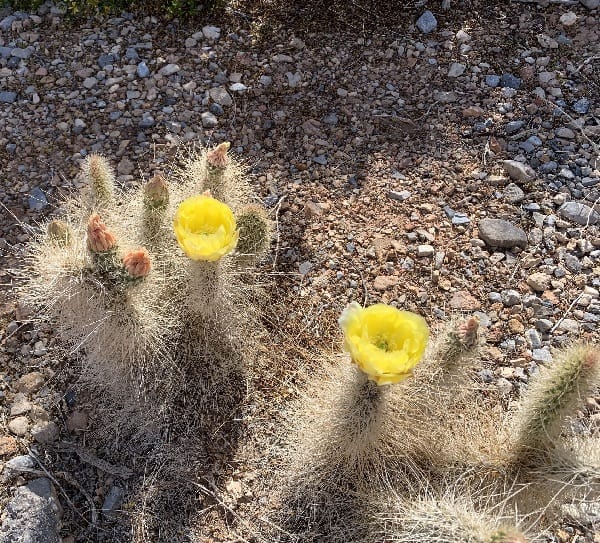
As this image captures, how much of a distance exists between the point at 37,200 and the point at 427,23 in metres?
2.72

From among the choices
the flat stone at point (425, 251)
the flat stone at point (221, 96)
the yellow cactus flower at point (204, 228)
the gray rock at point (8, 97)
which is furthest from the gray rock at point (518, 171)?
the gray rock at point (8, 97)

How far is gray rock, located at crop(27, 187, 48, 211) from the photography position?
3445 mm

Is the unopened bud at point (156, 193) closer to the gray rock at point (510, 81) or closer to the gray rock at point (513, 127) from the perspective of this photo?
the gray rock at point (513, 127)

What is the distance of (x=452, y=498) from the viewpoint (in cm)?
216

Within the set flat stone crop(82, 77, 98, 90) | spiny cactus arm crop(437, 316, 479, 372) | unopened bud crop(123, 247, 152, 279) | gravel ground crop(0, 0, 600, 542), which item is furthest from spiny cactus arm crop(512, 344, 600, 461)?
flat stone crop(82, 77, 98, 90)

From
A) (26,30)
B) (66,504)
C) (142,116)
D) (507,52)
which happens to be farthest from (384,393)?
(26,30)

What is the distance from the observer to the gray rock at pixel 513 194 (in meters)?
3.43

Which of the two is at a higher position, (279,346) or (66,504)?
(279,346)

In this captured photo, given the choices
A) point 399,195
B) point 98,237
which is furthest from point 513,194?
point 98,237

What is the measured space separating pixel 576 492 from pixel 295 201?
1983 mm

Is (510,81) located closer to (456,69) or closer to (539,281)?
(456,69)

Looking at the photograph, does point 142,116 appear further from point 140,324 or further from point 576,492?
point 576,492

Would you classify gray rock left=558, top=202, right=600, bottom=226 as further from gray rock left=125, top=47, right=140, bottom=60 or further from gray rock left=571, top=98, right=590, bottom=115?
gray rock left=125, top=47, right=140, bottom=60

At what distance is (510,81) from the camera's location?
3.90 meters
